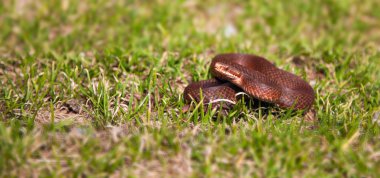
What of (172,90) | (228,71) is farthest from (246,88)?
(172,90)

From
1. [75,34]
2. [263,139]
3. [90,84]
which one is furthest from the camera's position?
[75,34]

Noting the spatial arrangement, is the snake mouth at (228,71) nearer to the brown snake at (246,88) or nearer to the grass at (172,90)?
the brown snake at (246,88)

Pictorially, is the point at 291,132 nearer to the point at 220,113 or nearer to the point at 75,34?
the point at 220,113

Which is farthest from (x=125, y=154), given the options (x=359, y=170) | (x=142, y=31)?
(x=142, y=31)

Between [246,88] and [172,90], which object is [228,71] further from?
[172,90]

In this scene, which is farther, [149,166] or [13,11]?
[13,11]
